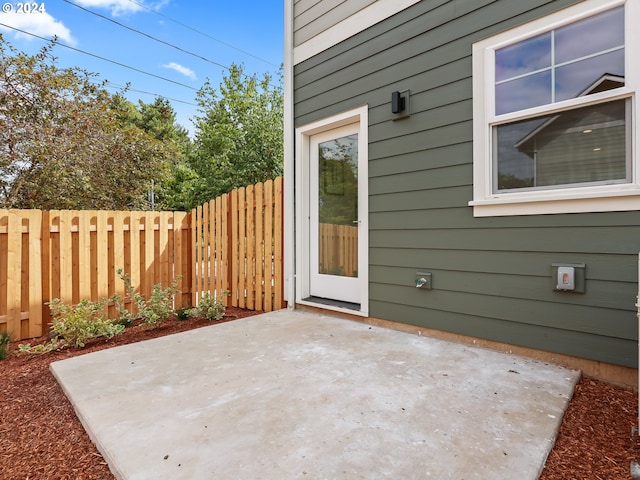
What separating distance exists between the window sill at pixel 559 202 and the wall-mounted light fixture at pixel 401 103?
1026mm

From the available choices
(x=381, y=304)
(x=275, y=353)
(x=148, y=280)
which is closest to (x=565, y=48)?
(x=381, y=304)

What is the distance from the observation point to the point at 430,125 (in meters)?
2.91

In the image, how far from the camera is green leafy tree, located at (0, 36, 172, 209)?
5543mm

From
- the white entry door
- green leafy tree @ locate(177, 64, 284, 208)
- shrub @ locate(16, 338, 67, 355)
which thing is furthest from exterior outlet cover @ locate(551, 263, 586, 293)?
green leafy tree @ locate(177, 64, 284, 208)

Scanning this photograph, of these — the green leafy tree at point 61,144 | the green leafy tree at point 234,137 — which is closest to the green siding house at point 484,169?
the green leafy tree at point 61,144

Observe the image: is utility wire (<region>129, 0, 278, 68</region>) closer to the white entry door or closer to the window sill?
the white entry door

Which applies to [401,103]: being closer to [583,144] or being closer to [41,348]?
[583,144]

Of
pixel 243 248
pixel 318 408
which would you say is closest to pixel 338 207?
pixel 243 248

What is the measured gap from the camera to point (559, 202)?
227 centimetres

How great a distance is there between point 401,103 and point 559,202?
4.94 feet

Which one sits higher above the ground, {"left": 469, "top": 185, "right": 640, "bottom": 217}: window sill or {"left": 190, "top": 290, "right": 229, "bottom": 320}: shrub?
{"left": 469, "top": 185, "right": 640, "bottom": 217}: window sill

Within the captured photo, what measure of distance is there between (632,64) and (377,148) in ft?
5.94

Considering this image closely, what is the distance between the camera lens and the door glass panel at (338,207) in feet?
12.0

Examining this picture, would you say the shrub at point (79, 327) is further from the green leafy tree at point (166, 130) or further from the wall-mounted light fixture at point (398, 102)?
the green leafy tree at point (166, 130)
